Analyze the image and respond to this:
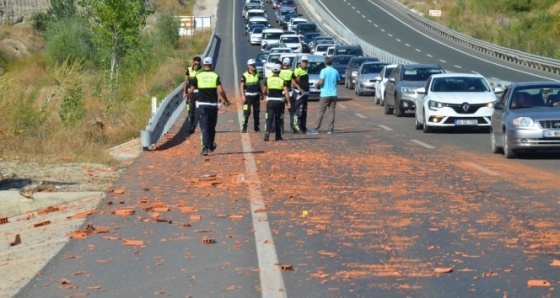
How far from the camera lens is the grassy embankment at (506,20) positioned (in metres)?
83.9

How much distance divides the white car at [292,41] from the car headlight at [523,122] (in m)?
49.8

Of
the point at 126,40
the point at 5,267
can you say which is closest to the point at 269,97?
the point at 5,267

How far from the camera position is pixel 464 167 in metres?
17.9

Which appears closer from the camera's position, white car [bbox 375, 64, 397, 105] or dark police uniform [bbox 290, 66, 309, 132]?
dark police uniform [bbox 290, 66, 309, 132]

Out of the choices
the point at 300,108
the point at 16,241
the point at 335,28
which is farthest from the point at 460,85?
the point at 335,28

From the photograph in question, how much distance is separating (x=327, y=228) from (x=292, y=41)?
60.5m

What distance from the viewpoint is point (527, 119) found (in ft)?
64.4

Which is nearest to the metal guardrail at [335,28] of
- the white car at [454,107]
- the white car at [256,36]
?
the white car at [256,36]

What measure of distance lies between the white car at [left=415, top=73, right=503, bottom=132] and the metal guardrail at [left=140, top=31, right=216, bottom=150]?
5.91 m

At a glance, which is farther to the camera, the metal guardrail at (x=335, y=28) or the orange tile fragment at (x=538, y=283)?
the metal guardrail at (x=335, y=28)

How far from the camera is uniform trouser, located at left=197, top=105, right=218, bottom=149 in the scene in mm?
20391

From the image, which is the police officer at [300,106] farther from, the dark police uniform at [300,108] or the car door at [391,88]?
the car door at [391,88]

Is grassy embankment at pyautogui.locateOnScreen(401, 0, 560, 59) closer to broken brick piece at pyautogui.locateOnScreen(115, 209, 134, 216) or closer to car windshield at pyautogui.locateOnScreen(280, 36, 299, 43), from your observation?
car windshield at pyautogui.locateOnScreen(280, 36, 299, 43)

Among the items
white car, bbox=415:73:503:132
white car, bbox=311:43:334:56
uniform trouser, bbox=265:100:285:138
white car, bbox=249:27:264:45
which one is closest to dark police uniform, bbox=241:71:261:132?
uniform trouser, bbox=265:100:285:138
